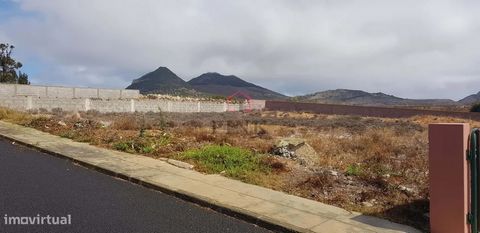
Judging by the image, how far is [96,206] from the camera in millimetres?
7469

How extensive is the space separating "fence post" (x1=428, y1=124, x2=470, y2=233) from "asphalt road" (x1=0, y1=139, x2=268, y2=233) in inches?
101

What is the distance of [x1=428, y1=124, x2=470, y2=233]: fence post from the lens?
21.0 feet

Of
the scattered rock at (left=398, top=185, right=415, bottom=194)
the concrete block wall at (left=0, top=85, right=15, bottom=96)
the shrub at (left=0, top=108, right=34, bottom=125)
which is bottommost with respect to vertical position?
the scattered rock at (left=398, top=185, right=415, bottom=194)

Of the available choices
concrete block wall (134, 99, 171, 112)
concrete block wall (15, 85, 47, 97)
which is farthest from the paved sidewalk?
concrete block wall (134, 99, 171, 112)

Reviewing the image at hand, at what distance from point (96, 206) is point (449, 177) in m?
5.28

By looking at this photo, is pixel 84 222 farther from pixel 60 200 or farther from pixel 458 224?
pixel 458 224

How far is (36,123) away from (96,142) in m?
6.15

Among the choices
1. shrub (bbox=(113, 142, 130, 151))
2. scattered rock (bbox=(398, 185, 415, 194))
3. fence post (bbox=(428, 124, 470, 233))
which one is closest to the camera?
fence post (bbox=(428, 124, 470, 233))

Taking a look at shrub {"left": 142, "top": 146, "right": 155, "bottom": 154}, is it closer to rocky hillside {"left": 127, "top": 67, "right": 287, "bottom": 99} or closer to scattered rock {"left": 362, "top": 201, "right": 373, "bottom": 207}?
scattered rock {"left": 362, "top": 201, "right": 373, "bottom": 207}

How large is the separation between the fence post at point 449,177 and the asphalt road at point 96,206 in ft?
8.38

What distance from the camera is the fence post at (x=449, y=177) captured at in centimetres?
641

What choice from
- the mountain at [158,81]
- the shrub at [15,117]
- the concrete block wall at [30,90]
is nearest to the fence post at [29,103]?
the concrete block wall at [30,90]

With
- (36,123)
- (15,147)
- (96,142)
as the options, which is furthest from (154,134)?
(36,123)

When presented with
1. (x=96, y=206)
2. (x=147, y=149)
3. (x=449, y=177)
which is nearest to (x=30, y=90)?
(x=147, y=149)
